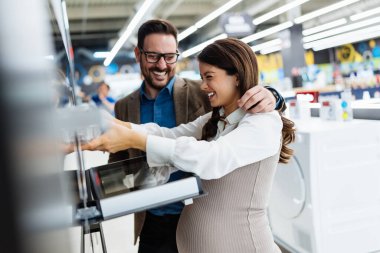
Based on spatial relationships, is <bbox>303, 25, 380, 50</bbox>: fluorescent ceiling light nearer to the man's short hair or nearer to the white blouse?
the man's short hair

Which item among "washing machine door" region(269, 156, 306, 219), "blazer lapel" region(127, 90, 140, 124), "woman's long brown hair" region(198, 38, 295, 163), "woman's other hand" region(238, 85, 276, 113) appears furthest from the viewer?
"washing machine door" region(269, 156, 306, 219)

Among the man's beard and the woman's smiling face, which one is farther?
the man's beard

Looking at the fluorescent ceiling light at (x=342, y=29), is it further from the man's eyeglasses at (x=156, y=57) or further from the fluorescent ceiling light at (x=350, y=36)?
the man's eyeglasses at (x=156, y=57)

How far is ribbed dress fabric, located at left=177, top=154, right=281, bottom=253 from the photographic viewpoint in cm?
132

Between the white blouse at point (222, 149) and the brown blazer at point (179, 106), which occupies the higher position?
the brown blazer at point (179, 106)

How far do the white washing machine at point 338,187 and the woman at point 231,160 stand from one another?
163cm

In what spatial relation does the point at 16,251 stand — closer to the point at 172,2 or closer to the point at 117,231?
the point at 117,231

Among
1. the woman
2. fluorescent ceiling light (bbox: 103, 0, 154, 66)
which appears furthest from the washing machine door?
fluorescent ceiling light (bbox: 103, 0, 154, 66)

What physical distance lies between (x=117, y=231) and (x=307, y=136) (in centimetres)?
241

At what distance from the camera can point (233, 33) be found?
963 centimetres

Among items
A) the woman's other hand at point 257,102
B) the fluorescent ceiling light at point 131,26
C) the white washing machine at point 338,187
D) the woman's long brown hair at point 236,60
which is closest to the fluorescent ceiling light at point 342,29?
the fluorescent ceiling light at point 131,26

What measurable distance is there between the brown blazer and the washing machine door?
156 cm

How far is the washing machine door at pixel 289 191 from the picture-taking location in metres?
3.14

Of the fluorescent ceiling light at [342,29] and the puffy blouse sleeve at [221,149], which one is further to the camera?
the fluorescent ceiling light at [342,29]
